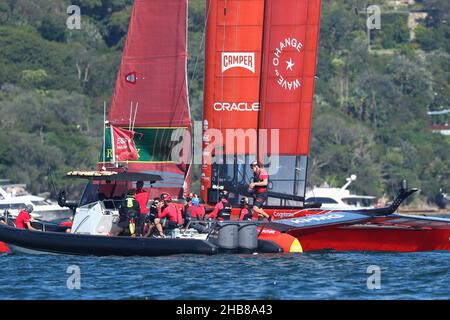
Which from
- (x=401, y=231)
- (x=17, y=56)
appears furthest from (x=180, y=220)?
(x=17, y=56)

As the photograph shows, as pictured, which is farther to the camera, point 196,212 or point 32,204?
point 32,204

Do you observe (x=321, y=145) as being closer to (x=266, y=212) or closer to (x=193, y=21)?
(x=193, y=21)

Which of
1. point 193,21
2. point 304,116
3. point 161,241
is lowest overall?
point 161,241

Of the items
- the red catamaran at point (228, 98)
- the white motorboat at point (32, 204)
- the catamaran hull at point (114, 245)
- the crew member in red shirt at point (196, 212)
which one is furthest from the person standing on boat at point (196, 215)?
the white motorboat at point (32, 204)

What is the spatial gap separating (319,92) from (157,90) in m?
76.8

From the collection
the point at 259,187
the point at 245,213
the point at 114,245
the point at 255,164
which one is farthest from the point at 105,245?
the point at 255,164

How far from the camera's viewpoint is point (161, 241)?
31.4 m

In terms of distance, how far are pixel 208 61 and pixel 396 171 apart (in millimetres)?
58628

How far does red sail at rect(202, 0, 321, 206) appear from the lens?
3784cm

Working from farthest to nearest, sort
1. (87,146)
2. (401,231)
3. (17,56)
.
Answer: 1. (17,56)
2. (87,146)
3. (401,231)

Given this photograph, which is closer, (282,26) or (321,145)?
(282,26)

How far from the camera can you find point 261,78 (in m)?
38.1

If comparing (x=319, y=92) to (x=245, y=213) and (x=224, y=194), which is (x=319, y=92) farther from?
(x=245, y=213)

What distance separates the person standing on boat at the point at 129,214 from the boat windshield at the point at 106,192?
1.20 meters
